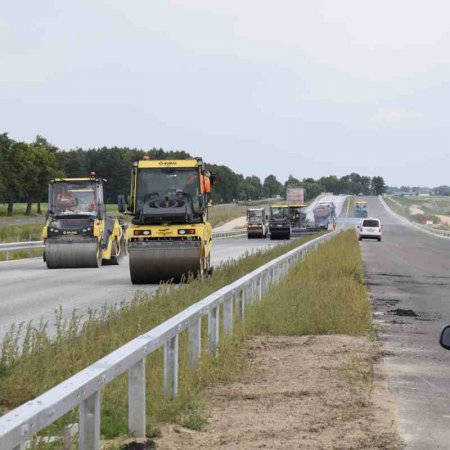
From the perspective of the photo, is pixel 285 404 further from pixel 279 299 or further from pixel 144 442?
pixel 279 299

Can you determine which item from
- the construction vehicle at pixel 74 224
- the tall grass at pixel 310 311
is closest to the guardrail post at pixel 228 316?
the tall grass at pixel 310 311

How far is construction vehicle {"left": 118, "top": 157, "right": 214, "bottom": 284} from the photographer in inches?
825

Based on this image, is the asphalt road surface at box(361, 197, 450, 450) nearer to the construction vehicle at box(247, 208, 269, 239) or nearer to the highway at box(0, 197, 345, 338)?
the highway at box(0, 197, 345, 338)

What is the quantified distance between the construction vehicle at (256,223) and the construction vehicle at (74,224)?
45882mm

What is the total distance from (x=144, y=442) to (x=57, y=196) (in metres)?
22.6

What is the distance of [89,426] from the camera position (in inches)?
177

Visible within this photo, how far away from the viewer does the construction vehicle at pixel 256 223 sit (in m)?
73.9

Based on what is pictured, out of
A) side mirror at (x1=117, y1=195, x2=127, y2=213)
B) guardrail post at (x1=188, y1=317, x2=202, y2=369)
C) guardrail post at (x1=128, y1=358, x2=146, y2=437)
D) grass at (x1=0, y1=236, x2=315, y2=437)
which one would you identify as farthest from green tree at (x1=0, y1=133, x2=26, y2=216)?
guardrail post at (x1=128, y1=358, x2=146, y2=437)

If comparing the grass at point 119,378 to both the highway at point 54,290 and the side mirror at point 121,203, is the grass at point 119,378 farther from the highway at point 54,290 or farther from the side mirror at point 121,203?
the side mirror at point 121,203

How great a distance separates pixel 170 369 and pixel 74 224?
20.6 meters

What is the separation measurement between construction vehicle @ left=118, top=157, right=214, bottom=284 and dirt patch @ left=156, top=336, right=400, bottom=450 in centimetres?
1045

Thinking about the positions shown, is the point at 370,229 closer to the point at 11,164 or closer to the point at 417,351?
the point at 417,351

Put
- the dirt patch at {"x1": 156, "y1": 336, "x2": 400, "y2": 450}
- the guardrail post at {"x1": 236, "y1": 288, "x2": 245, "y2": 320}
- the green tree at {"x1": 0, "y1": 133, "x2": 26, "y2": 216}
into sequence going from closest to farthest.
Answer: the dirt patch at {"x1": 156, "y1": 336, "x2": 400, "y2": 450}
the guardrail post at {"x1": 236, "y1": 288, "x2": 245, "y2": 320}
the green tree at {"x1": 0, "y1": 133, "x2": 26, "y2": 216}

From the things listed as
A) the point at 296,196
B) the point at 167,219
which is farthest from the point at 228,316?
the point at 296,196
